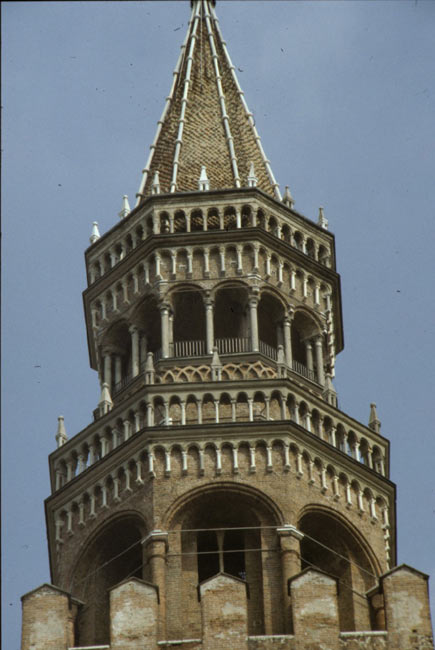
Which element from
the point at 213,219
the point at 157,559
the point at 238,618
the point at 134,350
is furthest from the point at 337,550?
the point at 213,219

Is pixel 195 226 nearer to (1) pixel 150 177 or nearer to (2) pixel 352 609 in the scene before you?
(1) pixel 150 177

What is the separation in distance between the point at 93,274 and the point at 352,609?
11372mm

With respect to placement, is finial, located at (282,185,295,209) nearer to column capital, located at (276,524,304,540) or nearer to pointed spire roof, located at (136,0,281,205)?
pointed spire roof, located at (136,0,281,205)

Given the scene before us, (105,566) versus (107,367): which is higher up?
(107,367)

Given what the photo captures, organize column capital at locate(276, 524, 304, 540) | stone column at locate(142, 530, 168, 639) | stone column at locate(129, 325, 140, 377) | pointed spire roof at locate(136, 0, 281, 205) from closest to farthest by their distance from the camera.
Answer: stone column at locate(142, 530, 168, 639), column capital at locate(276, 524, 304, 540), stone column at locate(129, 325, 140, 377), pointed spire roof at locate(136, 0, 281, 205)

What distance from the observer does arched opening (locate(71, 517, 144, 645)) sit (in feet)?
127

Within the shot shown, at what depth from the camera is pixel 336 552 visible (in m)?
39.5

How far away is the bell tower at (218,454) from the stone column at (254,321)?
0.17 ft

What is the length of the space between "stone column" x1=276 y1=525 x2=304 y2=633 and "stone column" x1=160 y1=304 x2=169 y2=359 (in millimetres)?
5535

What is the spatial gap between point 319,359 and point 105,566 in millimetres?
7053

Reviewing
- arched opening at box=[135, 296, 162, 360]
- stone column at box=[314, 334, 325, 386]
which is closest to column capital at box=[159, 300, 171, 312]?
arched opening at box=[135, 296, 162, 360]

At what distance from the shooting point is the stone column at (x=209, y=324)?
138ft

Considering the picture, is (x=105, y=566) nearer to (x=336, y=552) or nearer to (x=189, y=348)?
(x=336, y=552)

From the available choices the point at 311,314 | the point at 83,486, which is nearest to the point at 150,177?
the point at 311,314
